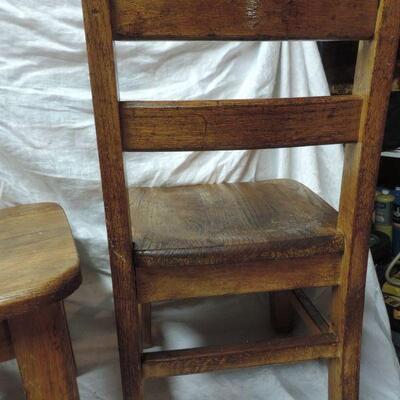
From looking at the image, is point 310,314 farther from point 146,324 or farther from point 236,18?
point 236,18

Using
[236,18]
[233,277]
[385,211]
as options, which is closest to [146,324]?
[233,277]


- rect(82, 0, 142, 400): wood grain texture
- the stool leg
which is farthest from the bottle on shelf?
the stool leg

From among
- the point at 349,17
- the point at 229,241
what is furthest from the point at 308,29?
the point at 229,241

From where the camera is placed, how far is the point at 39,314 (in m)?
0.49

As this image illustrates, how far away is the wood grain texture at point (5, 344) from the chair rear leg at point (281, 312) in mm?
678

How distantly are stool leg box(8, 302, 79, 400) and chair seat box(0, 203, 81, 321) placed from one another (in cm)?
3

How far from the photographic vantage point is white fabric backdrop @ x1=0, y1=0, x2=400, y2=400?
36.1 inches

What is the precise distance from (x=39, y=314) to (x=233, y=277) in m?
0.28

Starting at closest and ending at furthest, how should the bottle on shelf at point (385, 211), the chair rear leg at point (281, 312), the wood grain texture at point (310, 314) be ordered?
the wood grain texture at point (310, 314)
the chair rear leg at point (281, 312)
the bottle on shelf at point (385, 211)

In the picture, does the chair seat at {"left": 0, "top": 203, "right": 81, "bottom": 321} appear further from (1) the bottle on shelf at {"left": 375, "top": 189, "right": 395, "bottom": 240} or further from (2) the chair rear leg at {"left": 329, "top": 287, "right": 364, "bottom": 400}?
(1) the bottle on shelf at {"left": 375, "top": 189, "right": 395, "bottom": 240}

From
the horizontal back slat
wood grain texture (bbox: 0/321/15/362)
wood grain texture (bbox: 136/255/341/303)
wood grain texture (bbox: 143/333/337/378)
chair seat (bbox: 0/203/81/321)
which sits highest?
the horizontal back slat

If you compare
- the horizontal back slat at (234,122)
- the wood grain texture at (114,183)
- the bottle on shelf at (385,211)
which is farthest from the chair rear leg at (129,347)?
the bottle on shelf at (385,211)

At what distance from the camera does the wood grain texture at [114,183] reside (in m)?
0.49

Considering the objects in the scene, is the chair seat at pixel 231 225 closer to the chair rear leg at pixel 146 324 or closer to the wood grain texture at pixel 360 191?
the wood grain texture at pixel 360 191
